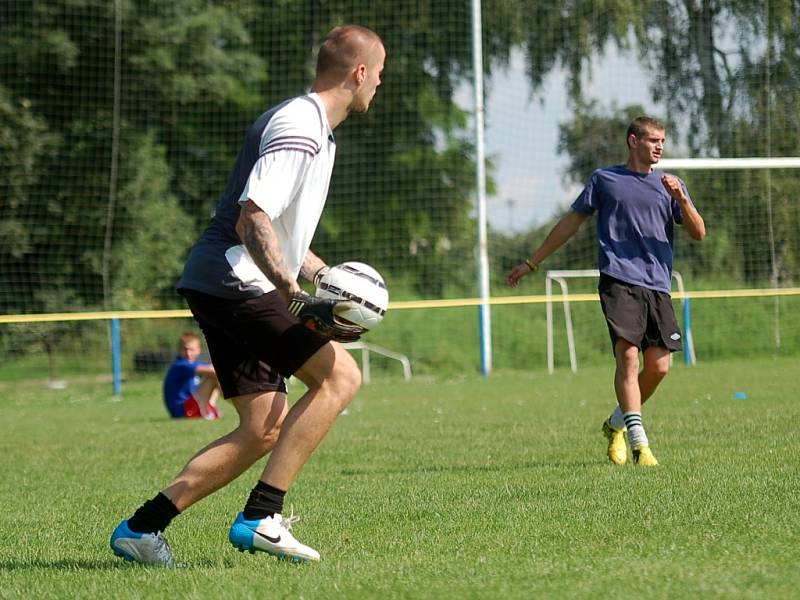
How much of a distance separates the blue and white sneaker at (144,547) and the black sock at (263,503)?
41 cm

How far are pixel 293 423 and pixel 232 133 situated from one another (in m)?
25.7

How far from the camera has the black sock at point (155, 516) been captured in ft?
16.1

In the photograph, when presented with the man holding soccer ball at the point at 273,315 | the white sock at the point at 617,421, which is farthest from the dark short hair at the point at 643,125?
the man holding soccer ball at the point at 273,315

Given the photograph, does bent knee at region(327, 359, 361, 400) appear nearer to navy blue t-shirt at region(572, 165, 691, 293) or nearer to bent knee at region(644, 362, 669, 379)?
navy blue t-shirt at region(572, 165, 691, 293)

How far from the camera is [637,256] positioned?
26.6 feet

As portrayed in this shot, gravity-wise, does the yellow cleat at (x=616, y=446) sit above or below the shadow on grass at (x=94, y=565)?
above

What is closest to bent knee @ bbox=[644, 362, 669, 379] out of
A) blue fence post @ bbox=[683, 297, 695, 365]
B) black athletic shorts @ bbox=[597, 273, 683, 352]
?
black athletic shorts @ bbox=[597, 273, 683, 352]

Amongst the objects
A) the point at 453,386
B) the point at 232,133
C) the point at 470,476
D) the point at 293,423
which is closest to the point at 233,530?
the point at 293,423

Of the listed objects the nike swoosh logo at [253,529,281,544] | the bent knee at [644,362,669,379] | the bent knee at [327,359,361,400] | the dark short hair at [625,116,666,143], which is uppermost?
the dark short hair at [625,116,666,143]

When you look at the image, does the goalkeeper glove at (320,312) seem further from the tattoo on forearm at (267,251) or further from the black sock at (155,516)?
the black sock at (155,516)

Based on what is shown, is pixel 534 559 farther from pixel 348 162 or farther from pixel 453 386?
pixel 348 162

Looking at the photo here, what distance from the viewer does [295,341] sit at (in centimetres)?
472

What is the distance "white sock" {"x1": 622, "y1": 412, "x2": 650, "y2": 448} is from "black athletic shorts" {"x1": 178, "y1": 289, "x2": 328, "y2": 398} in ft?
10.8

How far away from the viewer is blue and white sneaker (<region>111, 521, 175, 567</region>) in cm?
493
